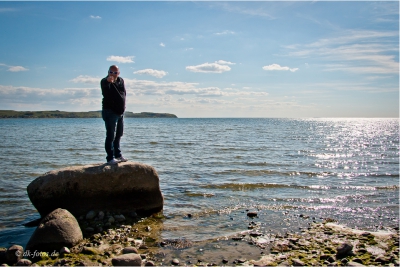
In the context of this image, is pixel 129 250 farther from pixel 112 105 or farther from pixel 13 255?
pixel 112 105

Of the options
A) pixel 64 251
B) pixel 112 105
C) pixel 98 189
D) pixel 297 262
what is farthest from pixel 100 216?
pixel 297 262

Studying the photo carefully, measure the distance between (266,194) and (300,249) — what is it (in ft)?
20.3

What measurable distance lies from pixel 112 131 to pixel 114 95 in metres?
1.23

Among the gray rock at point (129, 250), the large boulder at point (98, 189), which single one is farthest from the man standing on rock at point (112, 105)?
the gray rock at point (129, 250)

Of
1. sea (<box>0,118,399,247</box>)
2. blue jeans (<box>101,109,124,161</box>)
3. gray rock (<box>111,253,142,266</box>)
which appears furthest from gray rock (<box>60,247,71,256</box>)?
blue jeans (<box>101,109,124,161</box>)

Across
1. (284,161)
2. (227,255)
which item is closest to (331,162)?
(284,161)

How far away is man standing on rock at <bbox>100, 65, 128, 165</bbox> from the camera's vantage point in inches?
418

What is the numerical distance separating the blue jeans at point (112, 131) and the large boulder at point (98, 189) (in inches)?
24.3

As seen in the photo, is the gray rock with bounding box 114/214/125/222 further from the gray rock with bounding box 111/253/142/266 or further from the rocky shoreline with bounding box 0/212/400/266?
the gray rock with bounding box 111/253/142/266

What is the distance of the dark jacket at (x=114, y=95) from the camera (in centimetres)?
1065

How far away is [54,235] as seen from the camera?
8164 millimetres

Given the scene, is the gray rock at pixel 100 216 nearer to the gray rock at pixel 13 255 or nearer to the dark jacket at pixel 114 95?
the gray rock at pixel 13 255

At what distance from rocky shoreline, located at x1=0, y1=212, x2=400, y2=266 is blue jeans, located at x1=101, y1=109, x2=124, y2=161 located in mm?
2385

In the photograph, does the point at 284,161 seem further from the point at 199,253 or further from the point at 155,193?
the point at 199,253
